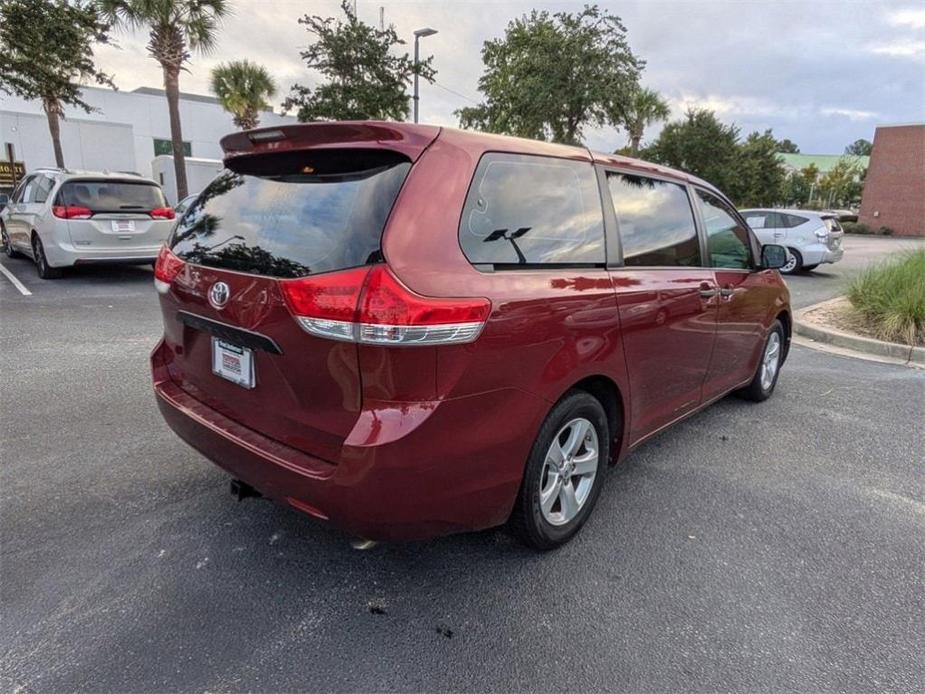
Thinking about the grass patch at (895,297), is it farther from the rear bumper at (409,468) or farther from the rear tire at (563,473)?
the rear bumper at (409,468)

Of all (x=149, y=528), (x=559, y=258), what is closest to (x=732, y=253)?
(x=559, y=258)

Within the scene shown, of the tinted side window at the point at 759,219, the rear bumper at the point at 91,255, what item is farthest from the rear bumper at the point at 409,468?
the tinted side window at the point at 759,219

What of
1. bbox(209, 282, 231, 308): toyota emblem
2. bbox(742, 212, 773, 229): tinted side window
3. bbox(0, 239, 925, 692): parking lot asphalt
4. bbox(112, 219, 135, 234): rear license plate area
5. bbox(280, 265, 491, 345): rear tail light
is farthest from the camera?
bbox(742, 212, 773, 229): tinted side window

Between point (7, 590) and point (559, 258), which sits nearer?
point (7, 590)

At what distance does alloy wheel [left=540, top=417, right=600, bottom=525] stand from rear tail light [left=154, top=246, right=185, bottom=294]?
6.05 ft

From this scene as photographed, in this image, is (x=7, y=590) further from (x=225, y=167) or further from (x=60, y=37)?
(x=60, y=37)

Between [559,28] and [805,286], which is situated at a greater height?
[559,28]

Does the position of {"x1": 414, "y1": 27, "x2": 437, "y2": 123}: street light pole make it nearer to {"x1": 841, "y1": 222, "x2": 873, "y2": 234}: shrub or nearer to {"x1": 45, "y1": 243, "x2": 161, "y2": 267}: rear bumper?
{"x1": 45, "y1": 243, "x2": 161, "y2": 267}: rear bumper

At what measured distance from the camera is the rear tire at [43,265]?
9.52 meters

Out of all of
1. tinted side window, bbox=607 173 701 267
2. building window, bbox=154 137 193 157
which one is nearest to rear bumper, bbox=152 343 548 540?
tinted side window, bbox=607 173 701 267

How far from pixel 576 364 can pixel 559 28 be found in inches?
798

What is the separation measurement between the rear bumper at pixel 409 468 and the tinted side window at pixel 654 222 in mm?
1173

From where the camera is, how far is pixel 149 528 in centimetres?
279

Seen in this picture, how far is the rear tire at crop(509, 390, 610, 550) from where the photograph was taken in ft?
8.08
